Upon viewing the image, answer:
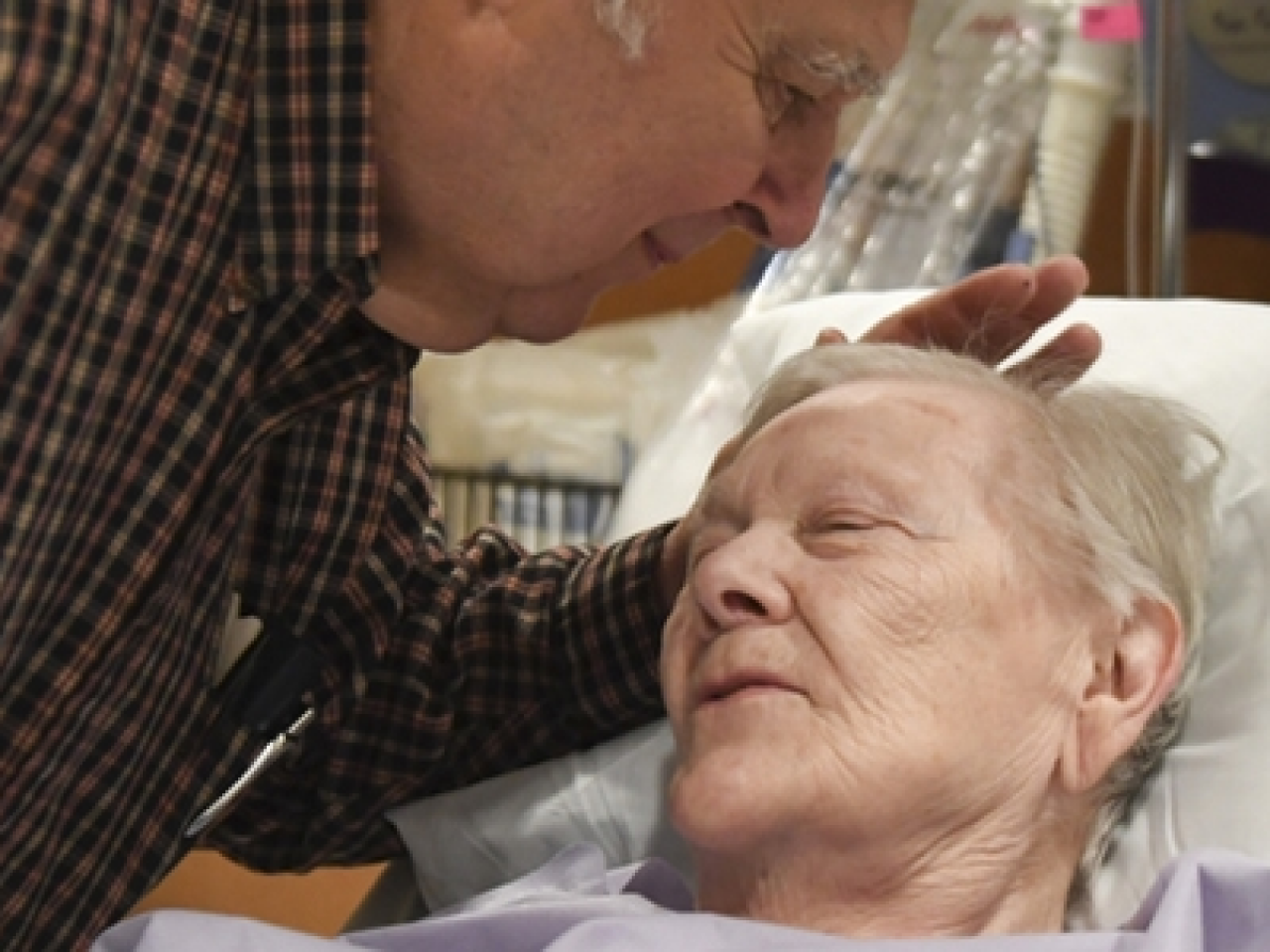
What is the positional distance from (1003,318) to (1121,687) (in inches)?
14.2

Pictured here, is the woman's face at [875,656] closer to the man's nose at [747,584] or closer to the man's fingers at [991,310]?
the man's nose at [747,584]

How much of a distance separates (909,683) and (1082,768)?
15 cm

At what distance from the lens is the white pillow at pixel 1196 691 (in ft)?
4.53

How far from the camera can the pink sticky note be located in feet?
8.02

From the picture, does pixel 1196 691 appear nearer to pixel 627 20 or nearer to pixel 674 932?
pixel 674 932

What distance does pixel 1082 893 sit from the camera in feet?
4.46

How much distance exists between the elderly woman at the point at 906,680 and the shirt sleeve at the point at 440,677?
0.27 m

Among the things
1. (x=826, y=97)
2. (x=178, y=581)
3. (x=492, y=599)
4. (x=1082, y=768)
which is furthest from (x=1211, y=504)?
(x=178, y=581)

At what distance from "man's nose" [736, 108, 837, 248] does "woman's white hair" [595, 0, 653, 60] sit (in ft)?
0.50

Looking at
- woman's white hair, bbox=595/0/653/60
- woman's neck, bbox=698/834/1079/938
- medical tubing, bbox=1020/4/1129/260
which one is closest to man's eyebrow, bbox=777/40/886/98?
woman's white hair, bbox=595/0/653/60

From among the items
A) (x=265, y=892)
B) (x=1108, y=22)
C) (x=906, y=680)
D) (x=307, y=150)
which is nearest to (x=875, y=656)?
(x=906, y=680)

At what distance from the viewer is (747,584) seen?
1244 millimetres

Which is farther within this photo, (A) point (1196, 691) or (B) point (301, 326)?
(A) point (1196, 691)

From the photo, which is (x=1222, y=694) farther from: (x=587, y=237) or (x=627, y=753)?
(x=587, y=237)
